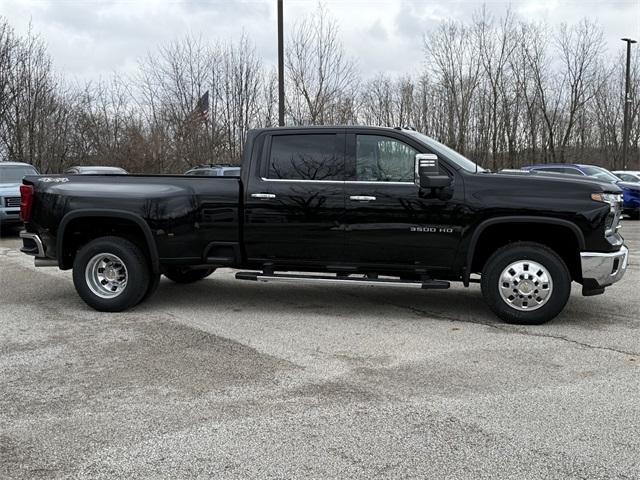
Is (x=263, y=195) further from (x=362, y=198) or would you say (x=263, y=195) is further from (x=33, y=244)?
(x=33, y=244)

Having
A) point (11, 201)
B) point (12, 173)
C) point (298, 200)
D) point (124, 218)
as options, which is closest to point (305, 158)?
point (298, 200)

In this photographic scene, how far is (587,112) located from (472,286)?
104 feet

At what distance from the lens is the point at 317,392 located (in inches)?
170

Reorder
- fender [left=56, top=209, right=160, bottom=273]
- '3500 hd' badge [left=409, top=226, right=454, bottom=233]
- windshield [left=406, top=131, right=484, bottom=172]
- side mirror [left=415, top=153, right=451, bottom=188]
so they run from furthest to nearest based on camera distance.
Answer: fender [left=56, top=209, right=160, bottom=273] → windshield [left=406, top=131, right=484, bottom=172] → '3500 hd' badge [left=409, top=226, right=454, bottom=233] → side mirror [left=415, top=153, right=451, bottom=188]

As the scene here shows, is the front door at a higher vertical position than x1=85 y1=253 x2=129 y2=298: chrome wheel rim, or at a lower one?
higher

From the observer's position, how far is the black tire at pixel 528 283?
5.95m

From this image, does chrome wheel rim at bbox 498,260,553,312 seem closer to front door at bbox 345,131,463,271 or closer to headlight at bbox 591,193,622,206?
front door at bbox 345,131,463,271

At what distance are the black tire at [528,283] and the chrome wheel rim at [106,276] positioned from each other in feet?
12.7

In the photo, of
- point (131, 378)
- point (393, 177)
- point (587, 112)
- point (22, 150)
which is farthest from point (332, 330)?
point (587, 112)

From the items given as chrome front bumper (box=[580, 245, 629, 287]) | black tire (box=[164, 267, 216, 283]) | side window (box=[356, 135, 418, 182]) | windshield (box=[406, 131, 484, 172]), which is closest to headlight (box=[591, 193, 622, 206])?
chrome front bumper (box=[580, 245, 629, 287])

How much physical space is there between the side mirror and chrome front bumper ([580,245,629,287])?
58.8 inches

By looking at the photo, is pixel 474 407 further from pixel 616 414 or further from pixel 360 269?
pixel 360 269

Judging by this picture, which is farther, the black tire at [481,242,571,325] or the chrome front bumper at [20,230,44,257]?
the chrome front bumper at [20,230,44,257]

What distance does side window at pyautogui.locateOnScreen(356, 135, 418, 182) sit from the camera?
625 centimetres
